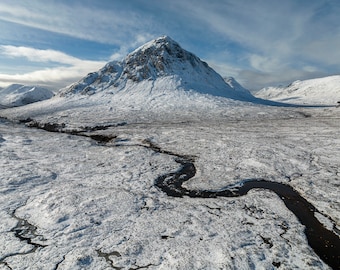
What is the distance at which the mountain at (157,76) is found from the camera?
9000 centimetres

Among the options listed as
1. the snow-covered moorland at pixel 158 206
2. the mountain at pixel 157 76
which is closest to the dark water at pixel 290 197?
the snow-covered moorland at pixel 158 206

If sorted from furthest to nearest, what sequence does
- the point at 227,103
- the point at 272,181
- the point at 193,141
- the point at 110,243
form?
the point at 227,103 < the point at 193,141 < the point at 272,181 < the point at 110,243

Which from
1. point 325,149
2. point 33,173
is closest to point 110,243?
point 33,173

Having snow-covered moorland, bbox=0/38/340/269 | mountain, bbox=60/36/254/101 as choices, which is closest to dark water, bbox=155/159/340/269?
snow-covered moorland, bbox=0/38/340/269

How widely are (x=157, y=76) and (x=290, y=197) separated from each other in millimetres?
88142

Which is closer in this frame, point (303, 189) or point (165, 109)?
point (303, 189)

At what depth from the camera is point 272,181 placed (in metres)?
15.1

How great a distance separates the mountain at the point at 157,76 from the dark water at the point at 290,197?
68.6 meters

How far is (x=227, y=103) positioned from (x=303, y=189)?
205 ft

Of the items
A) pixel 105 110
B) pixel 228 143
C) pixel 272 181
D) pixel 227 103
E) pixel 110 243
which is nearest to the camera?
pixel 110 243

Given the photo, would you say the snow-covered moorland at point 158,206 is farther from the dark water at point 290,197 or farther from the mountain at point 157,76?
the mountain at point 157,76

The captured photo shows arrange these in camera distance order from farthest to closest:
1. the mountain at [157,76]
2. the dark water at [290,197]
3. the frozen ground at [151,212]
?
the mountain at [157,76] → the dark water at [290,197] → the frozen ground at [151,212]

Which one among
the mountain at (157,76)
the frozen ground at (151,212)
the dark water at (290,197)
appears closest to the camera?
the frozen ground at (151,212)

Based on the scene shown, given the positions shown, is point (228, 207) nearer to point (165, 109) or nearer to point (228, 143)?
point (228, 143)
